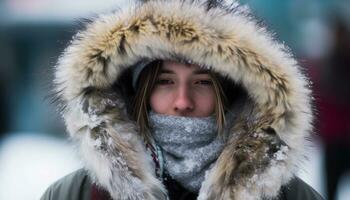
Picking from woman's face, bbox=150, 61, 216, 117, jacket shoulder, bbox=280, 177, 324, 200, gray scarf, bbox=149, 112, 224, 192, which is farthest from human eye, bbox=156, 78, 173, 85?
jacket shoulder, bbox=280, 177, 324, 200

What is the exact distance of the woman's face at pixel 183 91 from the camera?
10.4 ft

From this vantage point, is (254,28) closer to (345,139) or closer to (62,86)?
(62,86)

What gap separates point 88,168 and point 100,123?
0.15 m

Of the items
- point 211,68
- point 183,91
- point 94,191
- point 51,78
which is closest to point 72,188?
point 94,191

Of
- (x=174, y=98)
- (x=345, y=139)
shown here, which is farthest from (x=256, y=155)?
(x=345, y=139)

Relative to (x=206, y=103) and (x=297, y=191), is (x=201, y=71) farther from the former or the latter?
(x=297, y=191)

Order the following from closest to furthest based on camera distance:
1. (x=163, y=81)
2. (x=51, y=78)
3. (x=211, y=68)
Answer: (x=211, y=68)
(x=163, y=81)
(x=51, y=78)

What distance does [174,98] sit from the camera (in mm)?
3174

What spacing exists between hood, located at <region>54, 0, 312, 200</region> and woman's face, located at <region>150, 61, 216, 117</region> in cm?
7

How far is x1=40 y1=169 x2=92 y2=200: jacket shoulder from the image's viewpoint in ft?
10.6

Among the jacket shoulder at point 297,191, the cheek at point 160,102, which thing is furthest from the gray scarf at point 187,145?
the jacket shoulder at point 297,191

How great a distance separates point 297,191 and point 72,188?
737 mm

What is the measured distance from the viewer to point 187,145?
3.22m

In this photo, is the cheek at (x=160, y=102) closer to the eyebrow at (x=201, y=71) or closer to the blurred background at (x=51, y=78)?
the eyebrow at (x=201, y=71)
